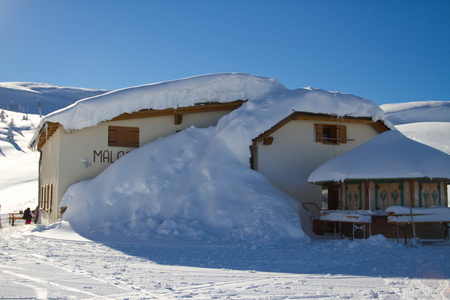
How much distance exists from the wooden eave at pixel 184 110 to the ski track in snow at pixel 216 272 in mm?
6588

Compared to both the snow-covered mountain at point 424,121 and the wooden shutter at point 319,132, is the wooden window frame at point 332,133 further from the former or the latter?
the snow-covered mountain at point 424,121

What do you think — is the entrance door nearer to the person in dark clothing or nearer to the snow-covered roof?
the snow-covered roof

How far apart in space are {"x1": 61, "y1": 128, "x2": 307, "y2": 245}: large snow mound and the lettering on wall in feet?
2.54

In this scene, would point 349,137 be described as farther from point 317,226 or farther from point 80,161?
point 80,161

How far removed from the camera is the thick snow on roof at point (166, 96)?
16469 mm

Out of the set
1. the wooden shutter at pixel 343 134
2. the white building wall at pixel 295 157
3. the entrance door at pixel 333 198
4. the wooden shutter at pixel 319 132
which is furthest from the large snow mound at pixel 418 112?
the entrance door at pixel 333 198

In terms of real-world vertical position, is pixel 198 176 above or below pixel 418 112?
below

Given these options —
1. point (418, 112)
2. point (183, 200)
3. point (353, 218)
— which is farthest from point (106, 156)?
point (418, 112)

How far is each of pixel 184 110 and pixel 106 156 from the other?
347 centimetres

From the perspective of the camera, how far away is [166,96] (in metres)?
17.4

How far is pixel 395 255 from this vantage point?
404 inches

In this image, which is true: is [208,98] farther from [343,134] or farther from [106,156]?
[343,134]

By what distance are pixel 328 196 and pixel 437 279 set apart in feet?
33.6

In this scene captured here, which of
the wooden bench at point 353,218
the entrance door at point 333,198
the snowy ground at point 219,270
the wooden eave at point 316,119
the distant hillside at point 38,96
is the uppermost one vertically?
the distant hillside at point 38,96
